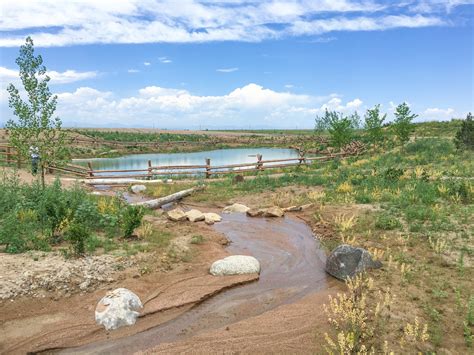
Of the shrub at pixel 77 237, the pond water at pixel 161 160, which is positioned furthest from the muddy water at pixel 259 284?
the pond water at pixel 161 160

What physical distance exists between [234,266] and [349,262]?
2645 mm

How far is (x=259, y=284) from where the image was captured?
824 centimetres

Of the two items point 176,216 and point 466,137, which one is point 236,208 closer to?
point 176,216

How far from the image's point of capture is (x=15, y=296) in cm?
687

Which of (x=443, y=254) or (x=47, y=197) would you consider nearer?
(x=443, y=254)

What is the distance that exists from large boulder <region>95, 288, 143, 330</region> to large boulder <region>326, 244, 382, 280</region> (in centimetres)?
440

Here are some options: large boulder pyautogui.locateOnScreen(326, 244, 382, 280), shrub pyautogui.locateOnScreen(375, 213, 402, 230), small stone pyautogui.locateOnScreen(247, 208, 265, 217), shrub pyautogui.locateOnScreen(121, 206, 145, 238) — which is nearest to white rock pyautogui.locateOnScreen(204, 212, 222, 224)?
small stone pyautogui.locateOnScreen(247, 208, 265, 217)

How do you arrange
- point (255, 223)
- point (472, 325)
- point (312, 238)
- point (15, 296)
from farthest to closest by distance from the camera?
1. point (255, 223)
2. point (312, 238)
3. point (15, 296)
4. point (472, 325)

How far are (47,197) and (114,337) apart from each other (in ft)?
18.3

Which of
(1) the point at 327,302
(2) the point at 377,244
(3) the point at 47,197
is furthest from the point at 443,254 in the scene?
(3) the point at 47,197

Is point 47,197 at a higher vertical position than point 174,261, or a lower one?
higher

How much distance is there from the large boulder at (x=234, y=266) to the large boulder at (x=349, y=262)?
179 centimetres

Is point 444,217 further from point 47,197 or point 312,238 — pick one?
point 47,197

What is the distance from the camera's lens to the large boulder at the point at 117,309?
6.47 meters
